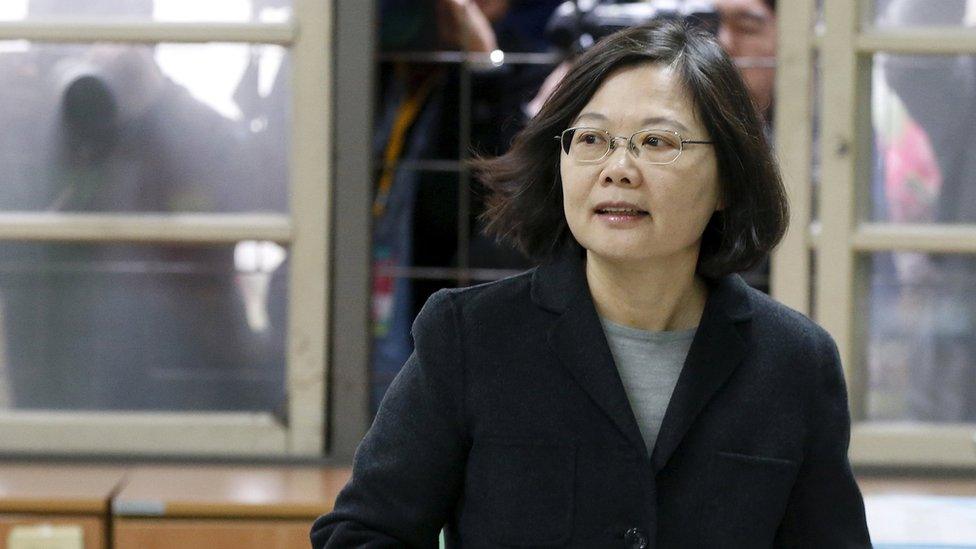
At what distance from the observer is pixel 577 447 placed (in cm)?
140

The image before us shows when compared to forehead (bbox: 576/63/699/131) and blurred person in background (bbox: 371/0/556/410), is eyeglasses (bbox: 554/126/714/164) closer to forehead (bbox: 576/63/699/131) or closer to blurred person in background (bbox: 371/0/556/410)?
forehead (bbox: 576/63/699/131)

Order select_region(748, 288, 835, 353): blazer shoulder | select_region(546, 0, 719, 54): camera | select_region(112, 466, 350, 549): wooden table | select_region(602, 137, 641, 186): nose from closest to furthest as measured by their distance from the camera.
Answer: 1. select_region(602, 137, 641, 186): nose
2. select_region(748, 288, 835, 353): blazer shoulder
3. select_region(112, 466, 350, 549): wooden table
4. select_region(546, 0, 719, 54): camera

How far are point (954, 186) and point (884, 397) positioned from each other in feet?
1.56

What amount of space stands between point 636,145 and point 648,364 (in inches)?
10.3

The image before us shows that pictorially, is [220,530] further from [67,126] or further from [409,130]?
[409,130]

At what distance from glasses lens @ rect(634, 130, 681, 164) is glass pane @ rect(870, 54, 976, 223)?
1.47 metres

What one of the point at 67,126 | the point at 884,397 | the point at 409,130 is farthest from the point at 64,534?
the point at 884,397

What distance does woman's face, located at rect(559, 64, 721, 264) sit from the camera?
1.37 meters

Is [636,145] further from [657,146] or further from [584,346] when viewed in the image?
[584,346]

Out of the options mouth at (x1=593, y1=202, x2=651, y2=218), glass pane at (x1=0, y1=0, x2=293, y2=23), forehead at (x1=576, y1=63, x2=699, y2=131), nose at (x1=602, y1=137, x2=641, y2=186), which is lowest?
mouth at (x1=593, y1=202, x2=651, y2=218)

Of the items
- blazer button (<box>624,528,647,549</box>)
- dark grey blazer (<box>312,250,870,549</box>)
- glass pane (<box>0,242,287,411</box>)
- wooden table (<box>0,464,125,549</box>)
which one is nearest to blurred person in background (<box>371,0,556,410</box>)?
glass pane (<box>0,242,287,411</box>)

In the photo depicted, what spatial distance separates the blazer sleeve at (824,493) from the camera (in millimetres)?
1446

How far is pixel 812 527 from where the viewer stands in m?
1.45

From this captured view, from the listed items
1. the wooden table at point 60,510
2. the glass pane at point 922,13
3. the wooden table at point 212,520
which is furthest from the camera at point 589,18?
the wooden table at point 60,510
